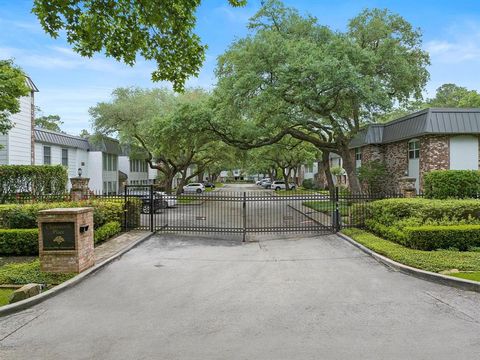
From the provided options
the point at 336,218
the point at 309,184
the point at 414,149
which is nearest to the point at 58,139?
the point at 336,218

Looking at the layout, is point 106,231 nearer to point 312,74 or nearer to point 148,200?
point 148,200

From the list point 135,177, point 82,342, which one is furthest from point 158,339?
point 135,177

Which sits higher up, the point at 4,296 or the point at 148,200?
the point at 148,200

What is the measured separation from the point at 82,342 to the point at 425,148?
72.3 ft

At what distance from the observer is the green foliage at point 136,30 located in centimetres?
651

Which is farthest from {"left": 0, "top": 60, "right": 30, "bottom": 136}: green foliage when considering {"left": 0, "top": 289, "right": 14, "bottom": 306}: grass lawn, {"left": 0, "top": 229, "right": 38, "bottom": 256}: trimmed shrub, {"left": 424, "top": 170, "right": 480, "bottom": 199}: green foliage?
{"left": 424, "top": 170, "right": 480, "bottom": 199}: green foliage

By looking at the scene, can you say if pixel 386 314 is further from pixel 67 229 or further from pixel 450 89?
pixel 450 89

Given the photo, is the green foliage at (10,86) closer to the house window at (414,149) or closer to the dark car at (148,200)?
the dark car at (148,200)

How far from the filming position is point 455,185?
50.4ft

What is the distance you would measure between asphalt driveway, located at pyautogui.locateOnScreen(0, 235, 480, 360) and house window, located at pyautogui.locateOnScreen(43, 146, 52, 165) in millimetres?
21064

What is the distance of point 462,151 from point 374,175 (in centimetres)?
626

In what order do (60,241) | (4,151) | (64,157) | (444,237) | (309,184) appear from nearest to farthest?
1. (60,241)
2. (444,237)
3. (4,151)
4. (64,157)
5. (309,184)

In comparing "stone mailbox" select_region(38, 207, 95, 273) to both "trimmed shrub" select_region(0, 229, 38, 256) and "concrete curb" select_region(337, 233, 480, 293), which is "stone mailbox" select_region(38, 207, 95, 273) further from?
"concrete curb" select_region(337, 233, 480, 293)

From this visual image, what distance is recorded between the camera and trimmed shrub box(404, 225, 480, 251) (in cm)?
994
